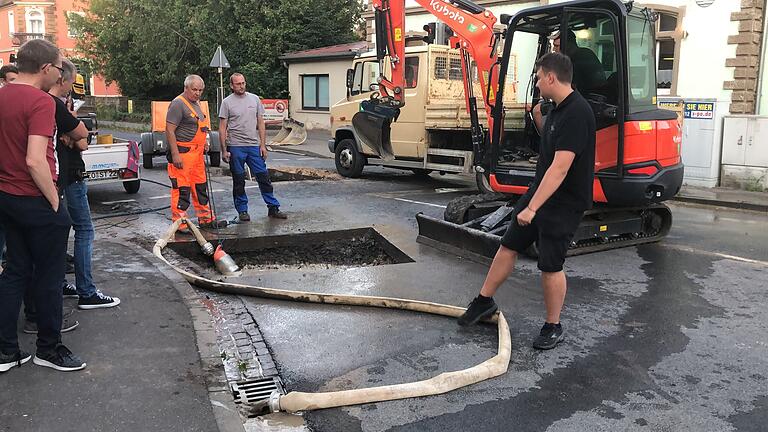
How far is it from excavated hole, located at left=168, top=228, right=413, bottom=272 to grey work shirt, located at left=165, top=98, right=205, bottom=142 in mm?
1329

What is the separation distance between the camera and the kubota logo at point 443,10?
33.3ft

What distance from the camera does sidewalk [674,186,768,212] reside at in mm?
11469

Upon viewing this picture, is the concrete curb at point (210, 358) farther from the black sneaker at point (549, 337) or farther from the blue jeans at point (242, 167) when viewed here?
the blue jeans at point (242, 167)

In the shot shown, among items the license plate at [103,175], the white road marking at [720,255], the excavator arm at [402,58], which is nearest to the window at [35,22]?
the excavator arm at [402,58]

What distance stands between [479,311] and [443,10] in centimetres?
664

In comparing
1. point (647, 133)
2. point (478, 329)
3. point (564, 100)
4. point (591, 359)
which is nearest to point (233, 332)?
point (478, 329)

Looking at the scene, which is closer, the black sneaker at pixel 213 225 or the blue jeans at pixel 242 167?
the black sneaker at pixel 213 225

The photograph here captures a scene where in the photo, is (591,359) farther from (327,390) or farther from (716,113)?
(716,113)

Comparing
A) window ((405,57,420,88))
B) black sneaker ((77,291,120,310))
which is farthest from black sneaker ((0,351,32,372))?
window ((405,57,420,88))

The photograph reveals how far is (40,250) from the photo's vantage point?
387 cm

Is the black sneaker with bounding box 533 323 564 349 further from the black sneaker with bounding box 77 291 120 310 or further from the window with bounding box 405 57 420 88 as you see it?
the window with bounding box 405 57 420 88

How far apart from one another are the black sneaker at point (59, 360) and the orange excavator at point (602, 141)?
4.21 meters

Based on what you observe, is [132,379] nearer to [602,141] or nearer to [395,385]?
[395,385]

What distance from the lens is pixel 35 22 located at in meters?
51.4
